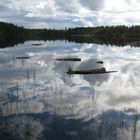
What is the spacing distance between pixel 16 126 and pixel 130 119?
832cm

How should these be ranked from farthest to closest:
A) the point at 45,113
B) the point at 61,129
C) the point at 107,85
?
the point at 107,85 < the point at 45,113 < the point at 61,129

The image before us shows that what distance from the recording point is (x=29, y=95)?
3012 cm

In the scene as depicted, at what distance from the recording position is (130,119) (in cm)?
2316

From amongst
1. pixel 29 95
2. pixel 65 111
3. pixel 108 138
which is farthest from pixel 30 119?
pixel 29 95

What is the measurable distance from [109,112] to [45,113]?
507 centimetres

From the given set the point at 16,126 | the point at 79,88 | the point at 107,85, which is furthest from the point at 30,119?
the point at 107,85

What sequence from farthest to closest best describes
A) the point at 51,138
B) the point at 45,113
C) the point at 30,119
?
1. the point at 45,113
2. the point at 30,119
3. the point at 51,138

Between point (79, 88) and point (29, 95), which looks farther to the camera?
point (79, 88)

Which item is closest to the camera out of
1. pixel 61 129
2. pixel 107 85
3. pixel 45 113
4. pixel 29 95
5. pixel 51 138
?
pixel 51 138

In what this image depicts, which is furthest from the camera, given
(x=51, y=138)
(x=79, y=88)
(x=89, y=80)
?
(x=89, y=80)

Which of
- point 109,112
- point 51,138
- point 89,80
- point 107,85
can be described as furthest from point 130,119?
point 89,80

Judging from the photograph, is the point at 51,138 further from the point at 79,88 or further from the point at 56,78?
the point at 56,78

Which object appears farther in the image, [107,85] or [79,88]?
[107,85]

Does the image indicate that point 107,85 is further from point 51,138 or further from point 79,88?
point 51,138
